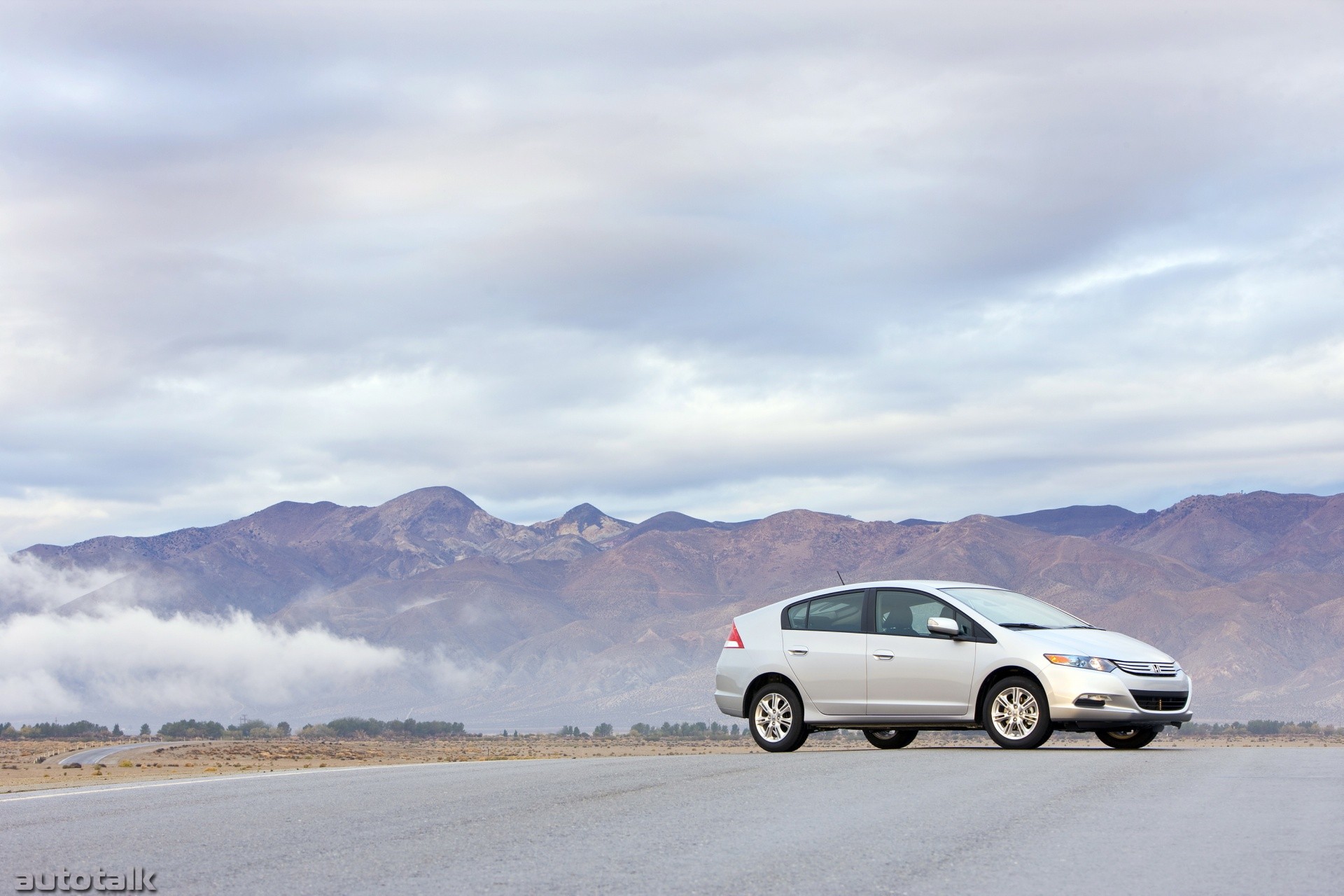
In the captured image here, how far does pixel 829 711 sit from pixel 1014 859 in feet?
25.7

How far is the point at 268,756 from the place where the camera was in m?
67.8

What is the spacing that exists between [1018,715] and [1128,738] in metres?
1.81

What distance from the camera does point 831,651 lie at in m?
15.8

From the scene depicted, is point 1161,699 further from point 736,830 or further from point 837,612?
point 736,830

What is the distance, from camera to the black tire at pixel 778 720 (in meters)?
15.9

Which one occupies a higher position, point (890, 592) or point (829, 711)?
point (890, 592)

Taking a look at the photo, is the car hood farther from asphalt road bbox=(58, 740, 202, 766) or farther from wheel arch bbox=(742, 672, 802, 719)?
asphalt road bbox=(58, 740, 202, 766)

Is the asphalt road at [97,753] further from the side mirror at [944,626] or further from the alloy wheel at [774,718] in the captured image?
Answer: the side mirror at [944,626]

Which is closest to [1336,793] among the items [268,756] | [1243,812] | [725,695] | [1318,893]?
[1243,812]

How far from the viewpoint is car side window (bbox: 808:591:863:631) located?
52.2 feet

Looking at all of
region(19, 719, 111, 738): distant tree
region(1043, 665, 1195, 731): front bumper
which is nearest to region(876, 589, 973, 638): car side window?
region(1043, 665, 1195, 731): front bumper

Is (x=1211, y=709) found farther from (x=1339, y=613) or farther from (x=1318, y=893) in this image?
(x=1318, y=893)

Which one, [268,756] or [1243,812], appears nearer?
[1243,812]

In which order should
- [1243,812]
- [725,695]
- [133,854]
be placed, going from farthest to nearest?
1. [725,695]
2. [1243,812]
3. [133,854]
